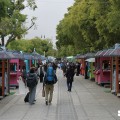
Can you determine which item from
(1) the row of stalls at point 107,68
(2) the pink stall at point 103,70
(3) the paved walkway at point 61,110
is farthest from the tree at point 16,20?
(3) the paved walkway at point 61,110

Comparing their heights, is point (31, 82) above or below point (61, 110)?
above

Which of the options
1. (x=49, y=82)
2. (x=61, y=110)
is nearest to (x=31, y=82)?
(x=49, y=82)

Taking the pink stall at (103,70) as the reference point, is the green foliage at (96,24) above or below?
above

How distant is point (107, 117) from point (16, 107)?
465 cm

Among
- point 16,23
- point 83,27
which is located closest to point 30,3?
point 16,23

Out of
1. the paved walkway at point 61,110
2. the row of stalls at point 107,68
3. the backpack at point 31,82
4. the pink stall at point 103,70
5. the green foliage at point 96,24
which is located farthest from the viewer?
the pink stall at point 103,70

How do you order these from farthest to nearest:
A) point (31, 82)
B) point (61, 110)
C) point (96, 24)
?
point (96, 24)
point (31, 82)
point (61, 110)

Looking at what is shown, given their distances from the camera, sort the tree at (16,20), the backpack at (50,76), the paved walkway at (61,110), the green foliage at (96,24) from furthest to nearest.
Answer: the tree at (16,20) → the green foliage at (96,24) → the backpack at (50,76) → the paved walkway at (61,110)

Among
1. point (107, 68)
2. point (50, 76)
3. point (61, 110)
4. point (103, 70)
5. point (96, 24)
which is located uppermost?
point (96, 24)

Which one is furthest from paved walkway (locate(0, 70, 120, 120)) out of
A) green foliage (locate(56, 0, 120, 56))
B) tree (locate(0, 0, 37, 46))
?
tree (locate(0, 0, 37, 46))

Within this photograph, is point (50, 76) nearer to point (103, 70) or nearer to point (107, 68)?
point (103, 70)

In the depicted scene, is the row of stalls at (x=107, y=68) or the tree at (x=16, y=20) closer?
the row of stalls at (x=107, y=68)

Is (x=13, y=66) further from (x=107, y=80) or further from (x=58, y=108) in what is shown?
(x=58, y=108)

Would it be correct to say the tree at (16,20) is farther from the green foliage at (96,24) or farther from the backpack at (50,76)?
the backpack at (50,76)
